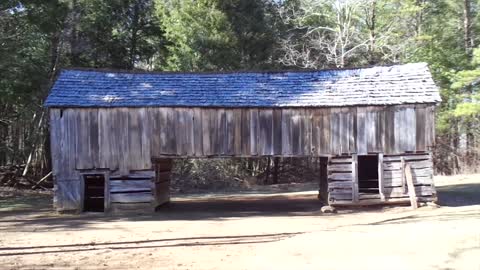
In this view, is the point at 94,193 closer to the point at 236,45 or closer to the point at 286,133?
the point at 286,133

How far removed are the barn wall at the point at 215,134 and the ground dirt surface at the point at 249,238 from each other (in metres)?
2.20

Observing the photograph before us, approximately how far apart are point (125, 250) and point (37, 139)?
21771 millimetres

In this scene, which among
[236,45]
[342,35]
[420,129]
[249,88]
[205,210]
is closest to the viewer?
[420,129]

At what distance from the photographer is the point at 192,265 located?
1076cm

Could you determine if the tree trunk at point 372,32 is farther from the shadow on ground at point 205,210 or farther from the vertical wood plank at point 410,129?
the vertical wood plank at point 410,129

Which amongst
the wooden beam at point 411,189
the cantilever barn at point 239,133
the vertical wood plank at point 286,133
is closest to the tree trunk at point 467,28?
the cantilever barn at point 239,133

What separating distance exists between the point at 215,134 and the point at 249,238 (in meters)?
7.57

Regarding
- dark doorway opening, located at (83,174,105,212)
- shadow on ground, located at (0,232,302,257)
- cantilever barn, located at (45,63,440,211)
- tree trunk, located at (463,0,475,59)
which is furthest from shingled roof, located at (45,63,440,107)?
tree trunk, located at (463,0,475,59)

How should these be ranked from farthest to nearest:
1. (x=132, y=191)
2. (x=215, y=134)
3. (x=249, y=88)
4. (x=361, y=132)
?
(x=249, y=88)
(x=215, y=134)
(x=132, y=191)
(x=361, y=132)

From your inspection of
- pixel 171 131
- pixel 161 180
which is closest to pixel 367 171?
pixel 161 180

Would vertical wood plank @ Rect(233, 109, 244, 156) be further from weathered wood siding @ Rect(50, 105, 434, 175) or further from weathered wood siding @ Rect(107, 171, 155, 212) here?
weathered wood siding @ Rect(107, 171, 155, 212)

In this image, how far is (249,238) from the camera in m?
14.5

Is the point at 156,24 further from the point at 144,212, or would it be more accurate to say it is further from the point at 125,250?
the point at 125,250

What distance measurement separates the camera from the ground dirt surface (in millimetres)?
10695
